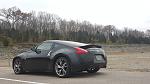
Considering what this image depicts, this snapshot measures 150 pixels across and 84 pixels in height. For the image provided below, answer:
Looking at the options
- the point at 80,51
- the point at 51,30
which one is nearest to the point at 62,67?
the point at 80,51

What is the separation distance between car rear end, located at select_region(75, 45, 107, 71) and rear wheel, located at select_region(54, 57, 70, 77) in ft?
1.51

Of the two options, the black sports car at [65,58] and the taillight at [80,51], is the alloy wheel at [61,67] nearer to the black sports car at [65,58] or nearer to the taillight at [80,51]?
the black sports car at [65,58]

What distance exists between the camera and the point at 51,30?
101000mm

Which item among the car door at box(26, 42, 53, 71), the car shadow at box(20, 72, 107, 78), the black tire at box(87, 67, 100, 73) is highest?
the car door at box(26, 42, 53, 71)

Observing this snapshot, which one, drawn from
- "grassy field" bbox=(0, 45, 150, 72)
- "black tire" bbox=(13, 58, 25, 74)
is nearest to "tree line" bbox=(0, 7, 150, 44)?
"grassy field" bbox=(0, 45, 150, 72)

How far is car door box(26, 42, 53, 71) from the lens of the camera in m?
12.0

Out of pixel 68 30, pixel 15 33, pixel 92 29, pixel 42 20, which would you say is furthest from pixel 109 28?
pixel 15 33

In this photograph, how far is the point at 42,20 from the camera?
108 m

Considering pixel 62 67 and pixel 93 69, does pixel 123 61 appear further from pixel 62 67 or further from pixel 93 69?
pixel 62 67

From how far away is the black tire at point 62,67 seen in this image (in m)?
11.3

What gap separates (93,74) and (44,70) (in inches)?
67.7

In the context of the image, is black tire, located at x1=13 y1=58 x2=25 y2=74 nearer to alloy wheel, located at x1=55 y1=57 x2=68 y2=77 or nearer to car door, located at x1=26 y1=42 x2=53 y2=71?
car door, located at x1=26 y1=42 x2=53 y2=71

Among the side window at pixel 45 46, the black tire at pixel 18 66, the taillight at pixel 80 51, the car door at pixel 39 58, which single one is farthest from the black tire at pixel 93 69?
the black tire at pixel 18 66

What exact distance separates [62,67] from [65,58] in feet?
1.05
